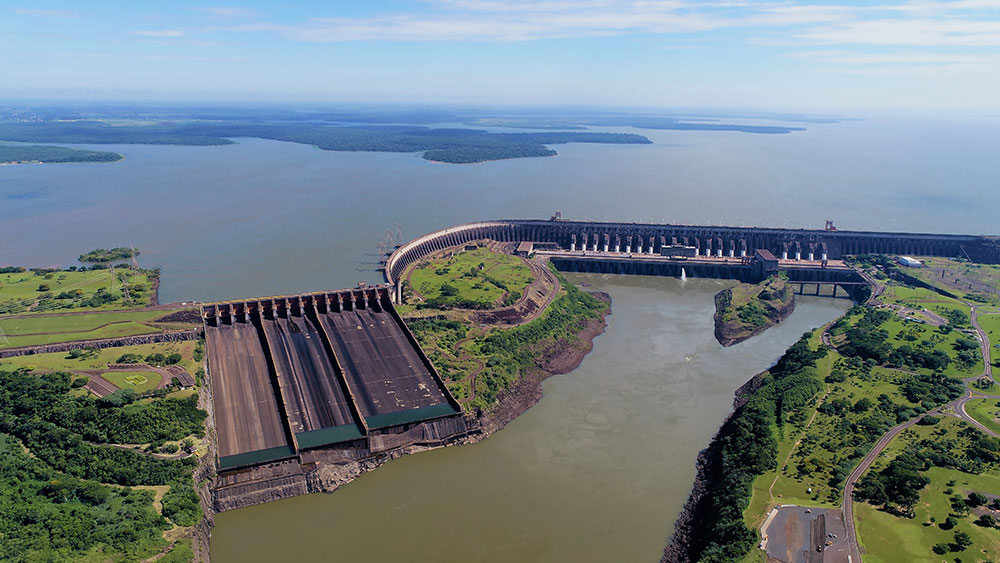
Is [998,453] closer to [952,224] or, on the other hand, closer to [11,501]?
[11,501]

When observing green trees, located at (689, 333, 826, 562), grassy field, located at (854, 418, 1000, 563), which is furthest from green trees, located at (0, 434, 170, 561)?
grassy field, located at (854, 418, 1000, 563)

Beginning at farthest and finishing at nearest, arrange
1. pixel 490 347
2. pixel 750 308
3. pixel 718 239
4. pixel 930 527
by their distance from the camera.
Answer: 1. pixel 718 239
2. pixel 750 308
3. pixel 490 347
4. pixel 930 527

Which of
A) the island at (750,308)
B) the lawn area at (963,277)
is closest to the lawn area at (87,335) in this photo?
the island at (750,308)

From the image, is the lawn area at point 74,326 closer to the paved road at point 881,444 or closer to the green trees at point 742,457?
the green trees at point 742,457

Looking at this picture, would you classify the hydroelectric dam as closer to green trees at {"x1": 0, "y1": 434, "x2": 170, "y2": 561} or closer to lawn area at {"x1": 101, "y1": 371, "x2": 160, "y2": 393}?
lawn area at {"x1": 101, "y1": 371, "x2": 160, "y2": 393}

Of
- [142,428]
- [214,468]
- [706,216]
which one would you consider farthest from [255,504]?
[706,216]

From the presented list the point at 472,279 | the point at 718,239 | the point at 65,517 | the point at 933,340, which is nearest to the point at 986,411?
the point at 933,340

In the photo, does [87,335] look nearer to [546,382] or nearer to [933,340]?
[546,382]
